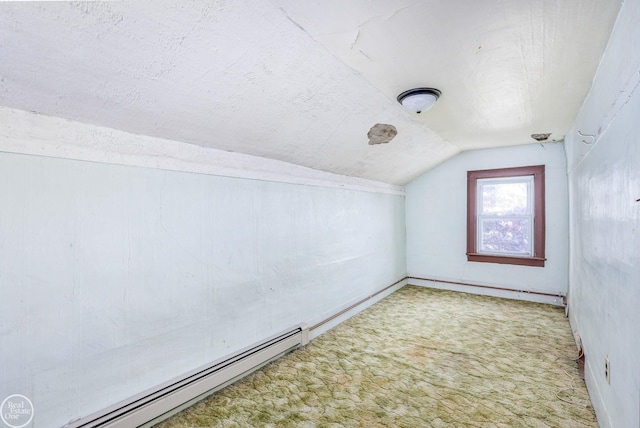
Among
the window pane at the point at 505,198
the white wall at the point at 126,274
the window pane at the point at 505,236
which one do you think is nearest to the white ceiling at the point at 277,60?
the white wall at the point at 126,274

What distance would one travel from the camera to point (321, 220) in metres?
3.34

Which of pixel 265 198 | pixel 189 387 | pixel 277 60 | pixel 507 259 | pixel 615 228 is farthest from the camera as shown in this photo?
pixel 507 259

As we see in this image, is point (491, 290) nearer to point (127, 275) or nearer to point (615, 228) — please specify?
point (615, 228)

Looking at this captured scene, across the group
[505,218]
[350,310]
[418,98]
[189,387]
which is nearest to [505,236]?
[505,218]

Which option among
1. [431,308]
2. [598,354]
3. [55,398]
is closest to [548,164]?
[431,308]

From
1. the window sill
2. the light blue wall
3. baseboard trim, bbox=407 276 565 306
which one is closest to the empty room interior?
the light blue wall

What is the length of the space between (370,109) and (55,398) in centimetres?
266

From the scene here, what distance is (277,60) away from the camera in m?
1.61

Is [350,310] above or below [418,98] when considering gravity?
below

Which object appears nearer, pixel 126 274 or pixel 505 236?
pixel 126 274

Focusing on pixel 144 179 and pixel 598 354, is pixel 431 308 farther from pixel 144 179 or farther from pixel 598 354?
pixel 144 179

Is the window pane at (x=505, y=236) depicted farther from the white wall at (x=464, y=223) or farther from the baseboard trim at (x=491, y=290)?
the baseboard trim at (x=491, y=290)

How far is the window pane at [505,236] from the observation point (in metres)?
4.43

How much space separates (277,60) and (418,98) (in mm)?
1169
